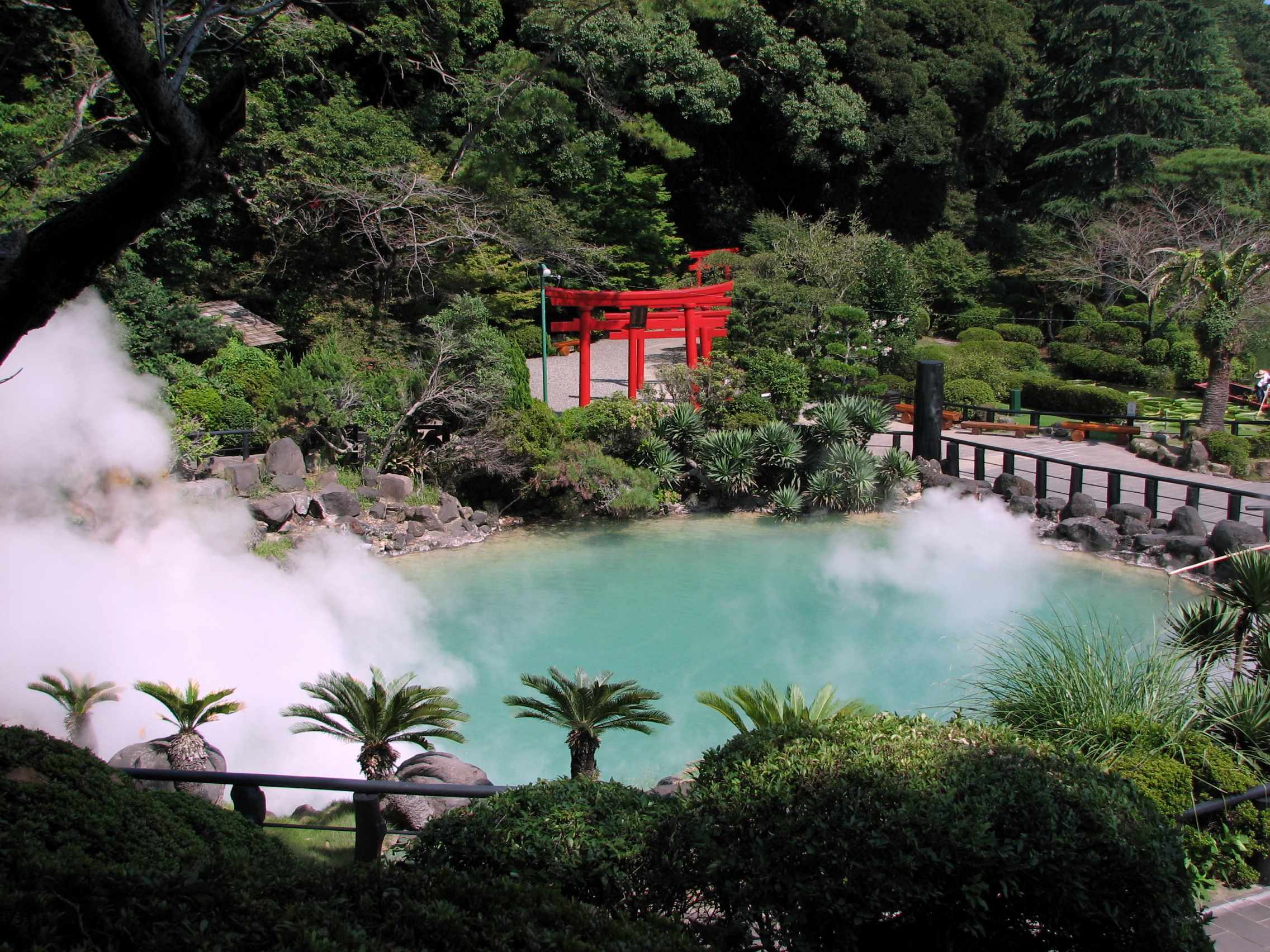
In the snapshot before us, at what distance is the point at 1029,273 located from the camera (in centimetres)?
2861

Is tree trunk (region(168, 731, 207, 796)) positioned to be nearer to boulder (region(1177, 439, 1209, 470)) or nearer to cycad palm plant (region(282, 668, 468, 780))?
cycad palm plant (region(282, 668, 468, 780))

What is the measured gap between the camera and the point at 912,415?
20688 millimetres

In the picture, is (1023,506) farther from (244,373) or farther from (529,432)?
(244,373)

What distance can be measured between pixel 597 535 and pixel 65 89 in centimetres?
1307

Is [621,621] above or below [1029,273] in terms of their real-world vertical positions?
below

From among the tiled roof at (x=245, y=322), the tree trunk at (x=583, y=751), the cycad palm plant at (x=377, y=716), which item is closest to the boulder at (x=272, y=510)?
the tiled roof at (x=245, y=322)

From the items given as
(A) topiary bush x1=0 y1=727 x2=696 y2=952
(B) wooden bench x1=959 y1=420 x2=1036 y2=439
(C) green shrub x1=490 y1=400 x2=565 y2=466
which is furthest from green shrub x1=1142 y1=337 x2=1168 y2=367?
(A) topiary bush x1=0 y1=727 x2=696 y2=952

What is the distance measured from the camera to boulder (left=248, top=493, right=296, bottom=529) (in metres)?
13.9

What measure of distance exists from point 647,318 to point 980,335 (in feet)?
40.5

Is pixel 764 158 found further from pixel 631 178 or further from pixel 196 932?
pixel 196 932

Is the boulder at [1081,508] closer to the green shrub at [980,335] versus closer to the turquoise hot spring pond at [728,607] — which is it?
the turquoise hot spring pond at [728,607]

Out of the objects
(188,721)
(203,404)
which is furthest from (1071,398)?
(188,721)

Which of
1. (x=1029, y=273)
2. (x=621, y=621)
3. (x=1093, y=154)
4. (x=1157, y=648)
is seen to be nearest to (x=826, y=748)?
(x=1157, y=648)

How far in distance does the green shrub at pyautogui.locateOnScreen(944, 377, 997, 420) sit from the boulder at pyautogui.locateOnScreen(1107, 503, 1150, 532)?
289 inches
